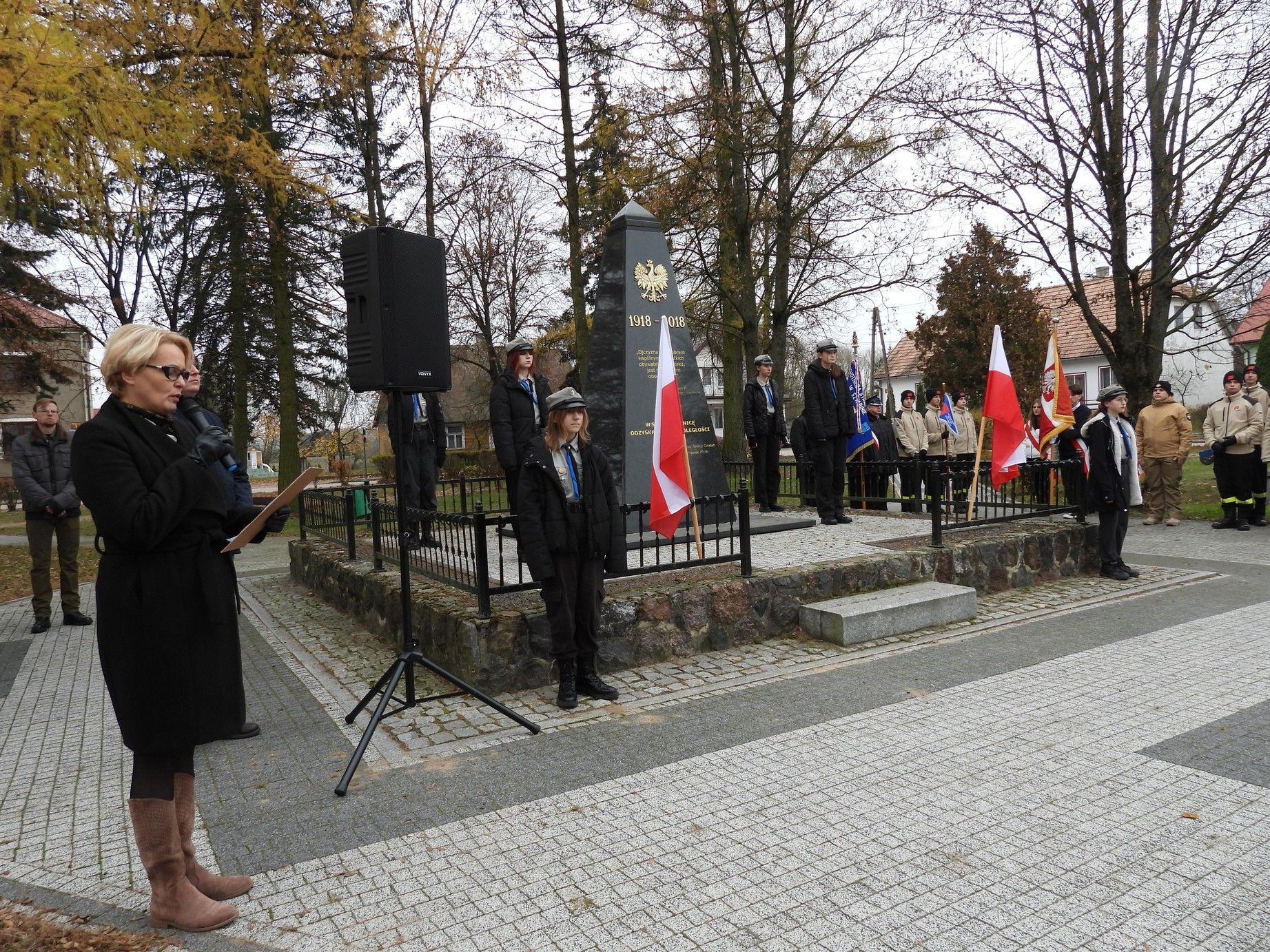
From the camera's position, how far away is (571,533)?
4926 mm

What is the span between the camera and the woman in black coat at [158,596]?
2.54m

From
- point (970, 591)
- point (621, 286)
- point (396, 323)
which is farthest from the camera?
point (621, 286)

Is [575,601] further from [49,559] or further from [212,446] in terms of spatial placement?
[49,559]

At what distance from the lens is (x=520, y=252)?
29719 mm

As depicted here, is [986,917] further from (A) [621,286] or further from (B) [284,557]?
(B) [284,557]

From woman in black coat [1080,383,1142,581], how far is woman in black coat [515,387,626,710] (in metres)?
5.52

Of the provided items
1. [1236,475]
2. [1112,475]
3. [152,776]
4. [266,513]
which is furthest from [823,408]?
[152,776]

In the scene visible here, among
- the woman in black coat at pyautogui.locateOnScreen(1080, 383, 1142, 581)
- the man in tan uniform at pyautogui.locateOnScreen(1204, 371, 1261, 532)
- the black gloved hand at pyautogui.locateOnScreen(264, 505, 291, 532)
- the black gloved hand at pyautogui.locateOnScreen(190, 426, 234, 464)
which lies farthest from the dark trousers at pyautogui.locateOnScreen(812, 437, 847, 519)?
the black gloved hand at pyautogui.locateOnScreen(264, 505, 291, 532)

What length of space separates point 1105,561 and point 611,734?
6436 mm

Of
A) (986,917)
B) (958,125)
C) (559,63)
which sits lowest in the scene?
(986,917)

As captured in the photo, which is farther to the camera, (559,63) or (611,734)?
(559,63)

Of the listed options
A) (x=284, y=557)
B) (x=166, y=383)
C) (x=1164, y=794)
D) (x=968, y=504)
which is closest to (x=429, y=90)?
(x=284, y=557)

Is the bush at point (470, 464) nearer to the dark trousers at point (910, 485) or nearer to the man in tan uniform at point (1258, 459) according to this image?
the dark trousers at point (910, 485)

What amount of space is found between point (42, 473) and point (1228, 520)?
14.3 m
